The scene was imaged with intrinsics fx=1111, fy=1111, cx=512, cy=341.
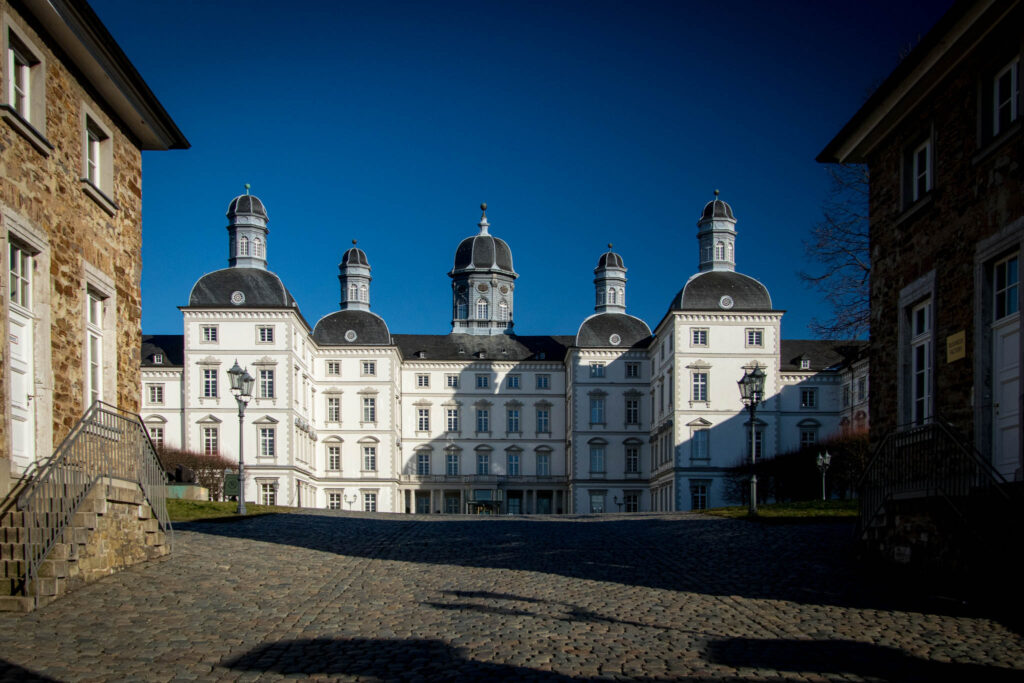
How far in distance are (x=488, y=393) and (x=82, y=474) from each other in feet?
206

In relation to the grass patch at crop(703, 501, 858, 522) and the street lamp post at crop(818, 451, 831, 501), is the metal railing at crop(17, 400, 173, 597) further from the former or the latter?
the street lamp post at crop(818, 451, 831, 501)

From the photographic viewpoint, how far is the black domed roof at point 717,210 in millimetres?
63719

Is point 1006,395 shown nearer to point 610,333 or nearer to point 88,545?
point 88,545

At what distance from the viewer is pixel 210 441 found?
6172cm

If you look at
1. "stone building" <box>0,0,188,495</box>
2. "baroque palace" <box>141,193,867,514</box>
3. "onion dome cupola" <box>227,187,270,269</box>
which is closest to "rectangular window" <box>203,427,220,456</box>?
"baroque palace" <box>141,193,867,514</box>

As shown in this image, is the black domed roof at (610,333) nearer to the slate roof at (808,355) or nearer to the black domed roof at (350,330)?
the slate roof at (808,355)

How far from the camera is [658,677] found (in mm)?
8547

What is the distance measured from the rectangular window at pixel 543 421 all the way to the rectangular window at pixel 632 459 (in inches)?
272

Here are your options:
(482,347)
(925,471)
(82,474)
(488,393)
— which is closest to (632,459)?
(488,393)

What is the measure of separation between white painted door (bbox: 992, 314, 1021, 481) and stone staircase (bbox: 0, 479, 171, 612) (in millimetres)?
9867

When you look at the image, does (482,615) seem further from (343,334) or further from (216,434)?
(343,334)

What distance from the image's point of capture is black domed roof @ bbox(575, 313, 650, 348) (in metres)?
70.4

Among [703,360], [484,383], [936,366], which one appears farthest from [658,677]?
[484,383]

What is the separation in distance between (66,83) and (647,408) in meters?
58.3
